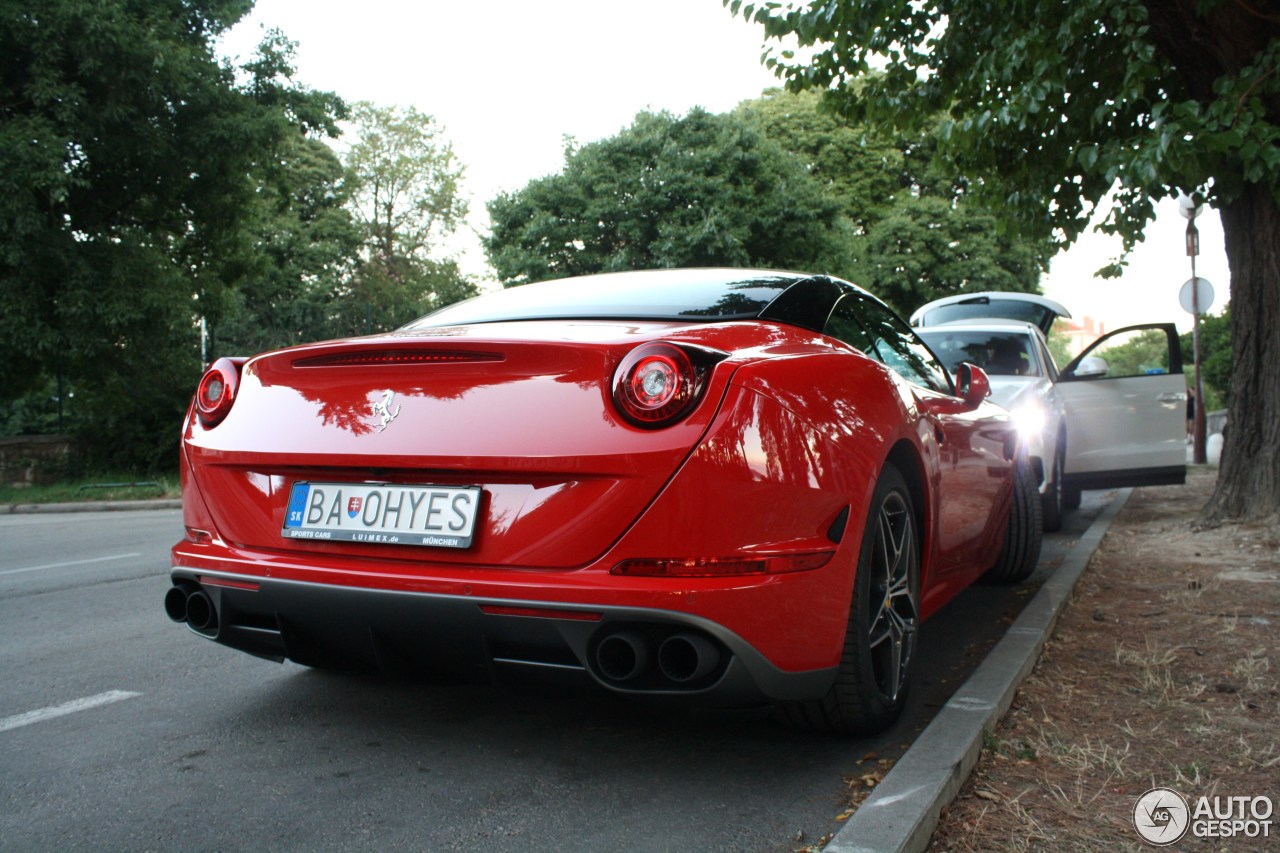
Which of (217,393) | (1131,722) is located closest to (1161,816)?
(1131,722)

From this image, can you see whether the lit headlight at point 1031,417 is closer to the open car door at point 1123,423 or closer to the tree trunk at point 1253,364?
the open car door at point 1123,423

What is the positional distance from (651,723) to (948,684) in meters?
1.17

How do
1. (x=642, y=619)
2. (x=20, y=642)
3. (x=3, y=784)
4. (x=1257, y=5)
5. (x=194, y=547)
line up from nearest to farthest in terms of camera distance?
(x=642, y=619) < (x=3, y=784) < (x=194, y=547) < (x=20, y=642) < (x=1257, y=5)

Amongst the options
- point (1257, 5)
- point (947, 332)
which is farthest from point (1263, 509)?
point (1257, 5)

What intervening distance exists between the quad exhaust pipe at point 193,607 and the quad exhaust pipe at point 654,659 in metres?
1.15

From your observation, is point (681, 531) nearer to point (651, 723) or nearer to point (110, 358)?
point (651, 723)

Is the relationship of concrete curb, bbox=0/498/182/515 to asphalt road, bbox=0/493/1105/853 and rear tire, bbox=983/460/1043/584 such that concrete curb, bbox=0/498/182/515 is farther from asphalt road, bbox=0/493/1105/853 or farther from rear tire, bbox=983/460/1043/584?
rear tire, bbox=983/460/1043/584

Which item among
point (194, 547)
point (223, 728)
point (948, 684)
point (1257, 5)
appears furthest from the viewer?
point (1257, 5)

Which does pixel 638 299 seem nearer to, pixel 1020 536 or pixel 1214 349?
pixel 1020 536

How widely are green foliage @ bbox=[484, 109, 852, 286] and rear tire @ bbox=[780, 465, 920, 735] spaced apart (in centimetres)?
2629

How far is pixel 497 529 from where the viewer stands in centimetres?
277

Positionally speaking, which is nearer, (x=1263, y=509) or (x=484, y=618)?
(x=484, y=618)

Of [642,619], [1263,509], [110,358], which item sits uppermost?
[110,358]

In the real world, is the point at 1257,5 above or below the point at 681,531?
above
